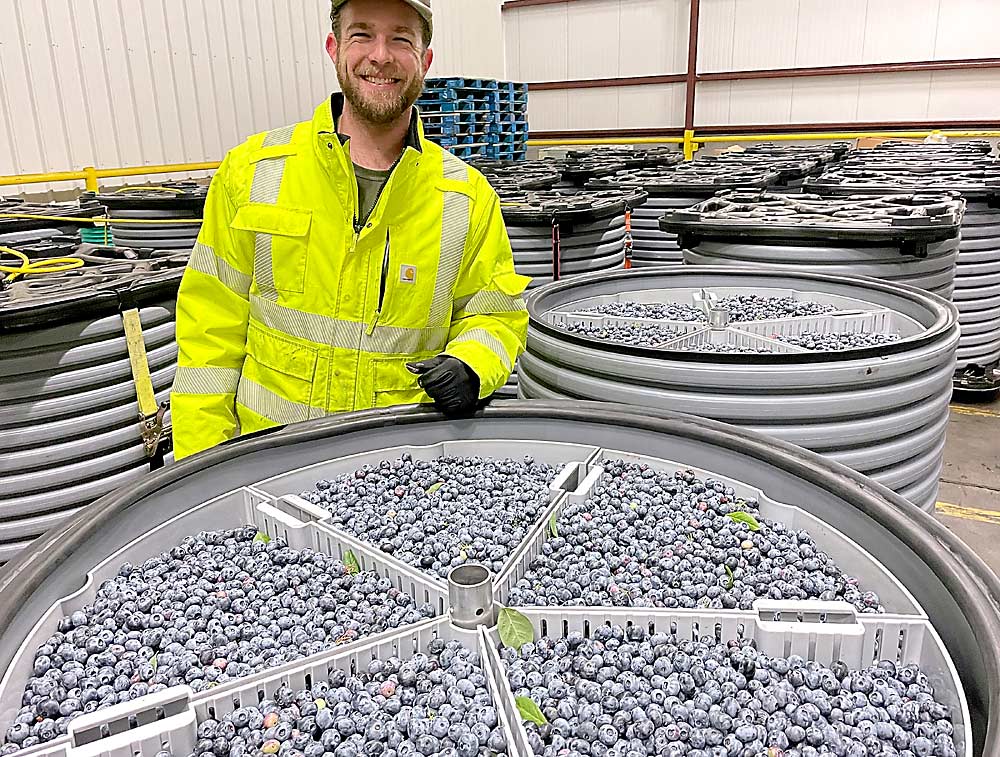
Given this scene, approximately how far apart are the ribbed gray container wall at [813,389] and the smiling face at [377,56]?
705 millimetres

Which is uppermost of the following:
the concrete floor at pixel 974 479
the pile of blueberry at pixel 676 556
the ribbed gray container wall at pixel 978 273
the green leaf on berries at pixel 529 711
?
the pile of blueberry at pixel 676 556

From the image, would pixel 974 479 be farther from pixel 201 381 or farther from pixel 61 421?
pixel 61 421

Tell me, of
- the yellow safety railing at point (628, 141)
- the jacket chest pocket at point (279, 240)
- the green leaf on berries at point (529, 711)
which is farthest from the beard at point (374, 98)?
the yellow safety railing at point (628, 141)

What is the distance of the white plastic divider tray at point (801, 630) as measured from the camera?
0.98 m

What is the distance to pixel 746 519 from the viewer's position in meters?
1.31

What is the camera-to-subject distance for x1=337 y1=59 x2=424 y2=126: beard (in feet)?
5.76

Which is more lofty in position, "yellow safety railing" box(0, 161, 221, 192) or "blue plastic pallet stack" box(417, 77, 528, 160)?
"blue plastic pallet stack" box(417, 77, 528, 160)

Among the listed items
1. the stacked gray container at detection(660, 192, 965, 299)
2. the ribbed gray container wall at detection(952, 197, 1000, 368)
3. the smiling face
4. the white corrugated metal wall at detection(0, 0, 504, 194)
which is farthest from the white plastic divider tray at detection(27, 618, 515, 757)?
the white corrugated metal wall at detection(0, 0, 504, 194)

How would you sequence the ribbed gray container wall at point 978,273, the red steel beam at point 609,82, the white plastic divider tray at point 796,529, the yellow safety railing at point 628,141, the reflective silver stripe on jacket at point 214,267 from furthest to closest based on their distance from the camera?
1. the red steel beam at point 609,82
2. the yellow safety railing at point 628,141
3. the ribbed gray container wall at point 978,273
4. the reflective silver stripe on jacket at point 214,267
5. the white plastic divider tray at point 796,529

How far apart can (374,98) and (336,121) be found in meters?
0.20

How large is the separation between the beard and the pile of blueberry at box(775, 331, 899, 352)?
3.95 feet

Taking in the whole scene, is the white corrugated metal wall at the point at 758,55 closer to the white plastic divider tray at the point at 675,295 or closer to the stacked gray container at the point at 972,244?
the stacked gray container at the point at 972,244

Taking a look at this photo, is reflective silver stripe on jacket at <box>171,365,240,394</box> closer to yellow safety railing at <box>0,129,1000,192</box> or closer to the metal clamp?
the metal clamp

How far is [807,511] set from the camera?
129 cm
